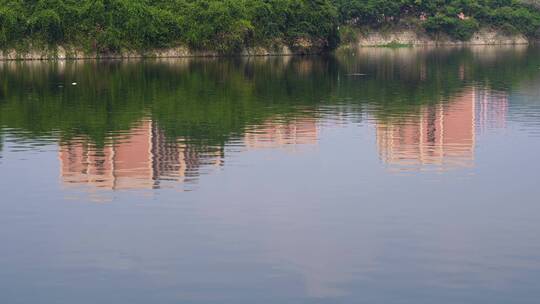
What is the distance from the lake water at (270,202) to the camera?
16.7m

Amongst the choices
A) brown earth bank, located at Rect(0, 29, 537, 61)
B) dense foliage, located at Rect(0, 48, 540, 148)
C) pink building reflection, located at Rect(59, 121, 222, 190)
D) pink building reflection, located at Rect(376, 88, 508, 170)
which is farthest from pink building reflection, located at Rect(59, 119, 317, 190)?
brown earth bank, located at Rect(0, 29, 537, 61)

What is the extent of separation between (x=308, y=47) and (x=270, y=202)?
3762 inches

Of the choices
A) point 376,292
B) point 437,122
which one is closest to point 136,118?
point 437,122

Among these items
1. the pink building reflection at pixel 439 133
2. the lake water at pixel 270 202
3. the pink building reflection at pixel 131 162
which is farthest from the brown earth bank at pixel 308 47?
the pink building reflection at pixel 131 162

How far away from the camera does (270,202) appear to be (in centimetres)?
2322

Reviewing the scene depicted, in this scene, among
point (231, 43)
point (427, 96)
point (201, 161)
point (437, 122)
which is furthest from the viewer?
point (231, 43)

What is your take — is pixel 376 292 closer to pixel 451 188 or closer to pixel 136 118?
pixel 451 188

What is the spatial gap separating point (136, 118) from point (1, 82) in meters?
26.3

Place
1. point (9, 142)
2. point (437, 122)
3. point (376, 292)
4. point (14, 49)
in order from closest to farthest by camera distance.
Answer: point (376, 292) → point (9, 142) → point (437, 122) → point (14, 49)

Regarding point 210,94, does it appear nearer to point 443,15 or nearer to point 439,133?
point 439,133

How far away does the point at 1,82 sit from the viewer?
64.9 m

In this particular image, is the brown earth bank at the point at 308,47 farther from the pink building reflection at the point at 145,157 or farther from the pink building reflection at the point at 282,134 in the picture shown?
the pink building reflection at the point at 145,157

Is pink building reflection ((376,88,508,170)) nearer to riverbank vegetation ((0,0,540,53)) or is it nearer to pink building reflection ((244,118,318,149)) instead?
pink building reflection ((244,118,318,149))

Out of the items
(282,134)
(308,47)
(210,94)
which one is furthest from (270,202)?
(308,47)
